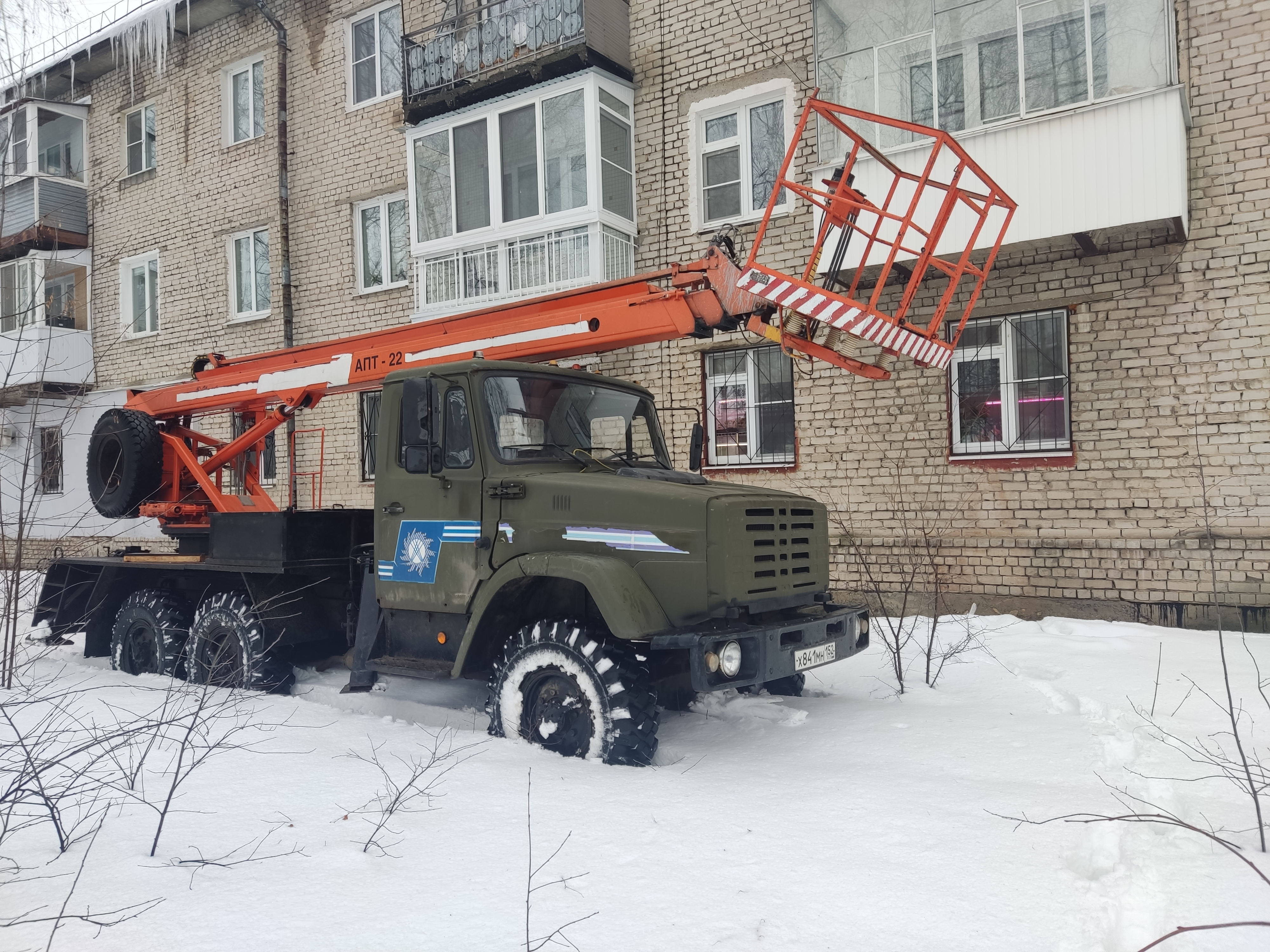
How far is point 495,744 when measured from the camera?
455 centimetres

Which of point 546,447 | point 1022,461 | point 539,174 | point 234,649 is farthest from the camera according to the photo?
point 539,174

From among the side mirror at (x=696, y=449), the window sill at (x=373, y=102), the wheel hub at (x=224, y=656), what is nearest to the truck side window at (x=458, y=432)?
the side mirror at (x=696, y=449)

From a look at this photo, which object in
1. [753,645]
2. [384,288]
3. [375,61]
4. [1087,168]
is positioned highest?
[375,61]

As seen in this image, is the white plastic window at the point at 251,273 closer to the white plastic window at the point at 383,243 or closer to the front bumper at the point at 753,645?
the white plastic window at the point at 383,243

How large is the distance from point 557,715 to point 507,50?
33.1 ft

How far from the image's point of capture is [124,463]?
7.82 m

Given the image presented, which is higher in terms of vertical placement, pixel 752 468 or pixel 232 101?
pixel 232 101

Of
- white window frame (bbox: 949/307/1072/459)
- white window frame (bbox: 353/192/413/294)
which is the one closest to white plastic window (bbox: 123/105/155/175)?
white window frame (bbox: 353/192/413/294)

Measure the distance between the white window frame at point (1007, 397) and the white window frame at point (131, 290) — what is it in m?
15.1

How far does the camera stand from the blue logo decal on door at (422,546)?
5180 millimetres

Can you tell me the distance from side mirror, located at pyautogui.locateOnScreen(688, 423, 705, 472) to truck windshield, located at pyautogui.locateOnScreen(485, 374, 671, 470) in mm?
179

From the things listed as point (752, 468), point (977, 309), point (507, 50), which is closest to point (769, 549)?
point (977, 309)

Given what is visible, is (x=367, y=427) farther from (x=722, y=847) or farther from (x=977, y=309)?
(x=722, y=847)

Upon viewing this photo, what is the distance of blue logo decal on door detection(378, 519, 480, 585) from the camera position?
518 cm
